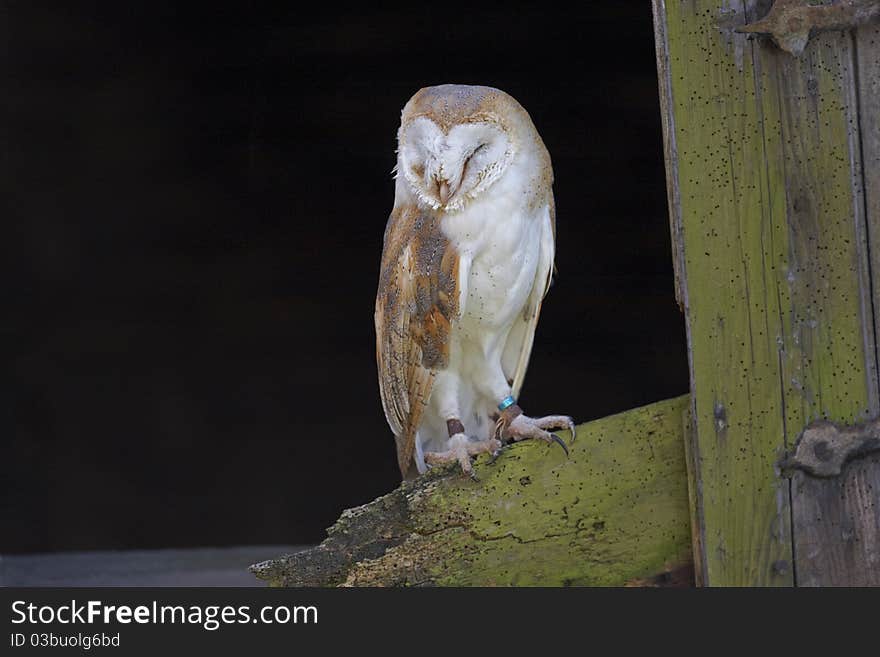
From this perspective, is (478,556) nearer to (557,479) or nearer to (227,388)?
(557,479)

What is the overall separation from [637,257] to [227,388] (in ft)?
7.51

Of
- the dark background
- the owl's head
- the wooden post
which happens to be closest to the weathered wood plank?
the wooden post

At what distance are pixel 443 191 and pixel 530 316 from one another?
1.77 feet

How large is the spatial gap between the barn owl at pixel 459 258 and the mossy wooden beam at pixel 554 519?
176mm

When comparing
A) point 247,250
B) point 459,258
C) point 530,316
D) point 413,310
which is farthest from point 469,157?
point 247,250

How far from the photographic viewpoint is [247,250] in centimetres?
569

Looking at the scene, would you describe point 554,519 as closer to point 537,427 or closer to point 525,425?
point 537,427

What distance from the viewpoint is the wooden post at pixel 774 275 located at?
194 centimetres

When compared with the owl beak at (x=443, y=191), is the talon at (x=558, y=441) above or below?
below

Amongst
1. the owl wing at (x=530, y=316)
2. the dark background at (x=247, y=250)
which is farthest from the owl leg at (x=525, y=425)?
the dark background at (x=247, y=250)

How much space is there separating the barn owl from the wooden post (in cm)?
42

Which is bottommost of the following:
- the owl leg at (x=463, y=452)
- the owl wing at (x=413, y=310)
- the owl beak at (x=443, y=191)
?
the owl leg at (x=463, y=452)

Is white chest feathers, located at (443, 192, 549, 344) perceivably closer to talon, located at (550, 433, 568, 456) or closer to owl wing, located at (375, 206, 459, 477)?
owl wing, located at (375, 206, 459, 477)

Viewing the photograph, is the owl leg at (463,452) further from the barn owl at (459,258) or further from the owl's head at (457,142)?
the owl's head at (457,142)
